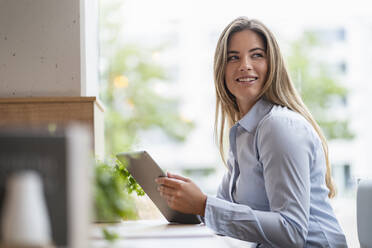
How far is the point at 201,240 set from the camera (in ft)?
3.41

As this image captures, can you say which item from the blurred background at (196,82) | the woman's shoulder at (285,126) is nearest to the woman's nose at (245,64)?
the woman's shoulder at (285,126)

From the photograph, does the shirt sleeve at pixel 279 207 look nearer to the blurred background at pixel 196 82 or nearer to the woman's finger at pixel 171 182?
the woman's finger at pixel 171 182

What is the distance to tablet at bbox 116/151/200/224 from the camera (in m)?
1.29

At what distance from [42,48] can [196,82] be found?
1019cm

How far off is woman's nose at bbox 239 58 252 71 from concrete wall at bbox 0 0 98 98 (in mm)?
651

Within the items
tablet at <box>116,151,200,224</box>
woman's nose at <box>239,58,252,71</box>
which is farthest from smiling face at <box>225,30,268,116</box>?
tablet at <box>116,151,200,224</box>

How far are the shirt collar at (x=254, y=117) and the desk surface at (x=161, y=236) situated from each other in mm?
436

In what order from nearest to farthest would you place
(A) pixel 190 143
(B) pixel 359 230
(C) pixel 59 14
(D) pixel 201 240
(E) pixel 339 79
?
(D) pixel 201 240, (B) pixel 359 230, (C) pixel 59 14, (E) pixel 339 79, (A) pixel 190 143

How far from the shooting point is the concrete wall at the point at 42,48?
1930mm

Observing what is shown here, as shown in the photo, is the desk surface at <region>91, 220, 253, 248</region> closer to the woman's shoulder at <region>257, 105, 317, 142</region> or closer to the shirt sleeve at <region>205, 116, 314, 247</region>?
A: the shirt sleeve at <region>205, 116, 314, 247</region>

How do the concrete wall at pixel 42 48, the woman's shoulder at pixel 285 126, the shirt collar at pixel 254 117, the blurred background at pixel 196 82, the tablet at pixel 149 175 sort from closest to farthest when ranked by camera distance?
the tablet at pixel 149 175 → the woman's shoulder at pixel 285 126 → the shirt collar at pixel 254 117 → the concrete wall at pixel 42 48 → the blurred background at pixel 196 82

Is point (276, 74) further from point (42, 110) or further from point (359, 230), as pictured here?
point (42, 110)

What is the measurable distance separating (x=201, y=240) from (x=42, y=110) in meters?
1.04

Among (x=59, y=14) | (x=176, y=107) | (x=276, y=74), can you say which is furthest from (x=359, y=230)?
(x=176, y=107)
